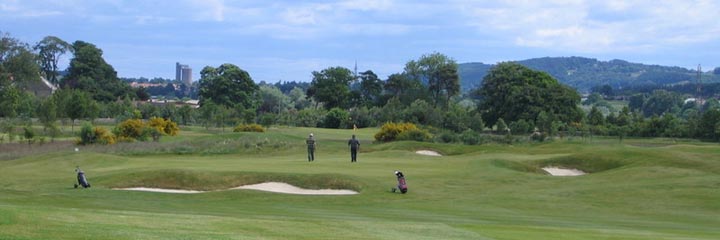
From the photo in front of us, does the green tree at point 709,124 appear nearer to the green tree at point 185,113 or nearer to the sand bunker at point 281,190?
the sand bunker at point 281,190

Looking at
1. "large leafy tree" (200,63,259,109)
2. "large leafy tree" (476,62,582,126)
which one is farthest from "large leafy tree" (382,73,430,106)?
"large leafy tree" (476,62,582,126)

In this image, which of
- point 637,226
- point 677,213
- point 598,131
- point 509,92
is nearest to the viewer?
point 637,226

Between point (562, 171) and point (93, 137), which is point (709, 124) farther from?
point (93, 137)

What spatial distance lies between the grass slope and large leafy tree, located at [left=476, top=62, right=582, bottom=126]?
54.6 m

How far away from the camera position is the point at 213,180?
114 feet

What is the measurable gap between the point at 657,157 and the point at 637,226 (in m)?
20.2

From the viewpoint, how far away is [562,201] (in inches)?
1202

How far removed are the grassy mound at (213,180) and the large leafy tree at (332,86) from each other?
11823 centimetres

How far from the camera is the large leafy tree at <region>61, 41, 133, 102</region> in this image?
516 feet

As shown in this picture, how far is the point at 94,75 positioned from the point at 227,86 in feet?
91.8

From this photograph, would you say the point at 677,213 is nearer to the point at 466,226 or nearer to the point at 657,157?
the point at 466,226

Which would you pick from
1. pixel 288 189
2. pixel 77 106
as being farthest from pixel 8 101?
pixel 288 189

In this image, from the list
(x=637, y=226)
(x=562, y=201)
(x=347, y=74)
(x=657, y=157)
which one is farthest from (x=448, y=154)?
(x=347, y=74)

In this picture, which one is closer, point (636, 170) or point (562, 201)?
point (562, 201)
